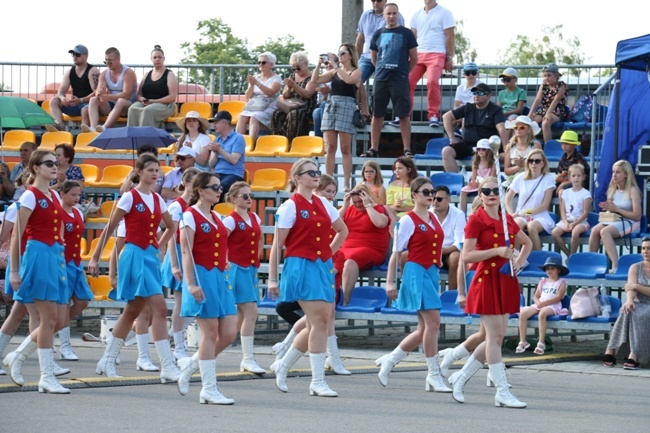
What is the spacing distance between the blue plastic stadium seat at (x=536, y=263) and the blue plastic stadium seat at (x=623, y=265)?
669 millimetres

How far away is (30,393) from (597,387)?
4898 mm

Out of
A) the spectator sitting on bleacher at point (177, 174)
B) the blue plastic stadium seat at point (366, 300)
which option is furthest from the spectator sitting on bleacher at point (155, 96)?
the blue plastic stadium seat at point (366, 300)

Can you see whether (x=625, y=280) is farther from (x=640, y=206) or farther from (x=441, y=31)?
(x=441, y=31)

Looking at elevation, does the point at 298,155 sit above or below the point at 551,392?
above

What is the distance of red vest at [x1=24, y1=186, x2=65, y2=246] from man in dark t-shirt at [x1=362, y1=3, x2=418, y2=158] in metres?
7.89

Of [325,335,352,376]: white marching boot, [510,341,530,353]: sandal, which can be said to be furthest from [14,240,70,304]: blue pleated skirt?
[510,341,530,353]: sandal

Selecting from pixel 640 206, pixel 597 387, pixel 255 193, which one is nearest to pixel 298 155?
pixel 255 193

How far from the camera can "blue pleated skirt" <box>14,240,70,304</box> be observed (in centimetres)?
1035

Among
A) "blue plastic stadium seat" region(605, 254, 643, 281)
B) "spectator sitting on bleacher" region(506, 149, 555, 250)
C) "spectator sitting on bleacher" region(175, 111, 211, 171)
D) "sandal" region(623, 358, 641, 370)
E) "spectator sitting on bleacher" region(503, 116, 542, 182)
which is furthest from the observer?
"spectator sitting on bleacher" region(175, 111, 211, 171)

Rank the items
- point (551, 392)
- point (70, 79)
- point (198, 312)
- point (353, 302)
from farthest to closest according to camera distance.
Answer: point (70, 79), point (353, 302), point (551, 392), point (198, 312)

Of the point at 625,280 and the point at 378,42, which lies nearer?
the point at 625,280

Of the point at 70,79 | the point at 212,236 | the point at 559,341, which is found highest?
the point at 70,79

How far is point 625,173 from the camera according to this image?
49.9 feet

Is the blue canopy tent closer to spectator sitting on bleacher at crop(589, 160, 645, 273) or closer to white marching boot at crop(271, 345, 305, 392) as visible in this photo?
spectator sitting on bleacher at crop(589, 160, 645, 273)
